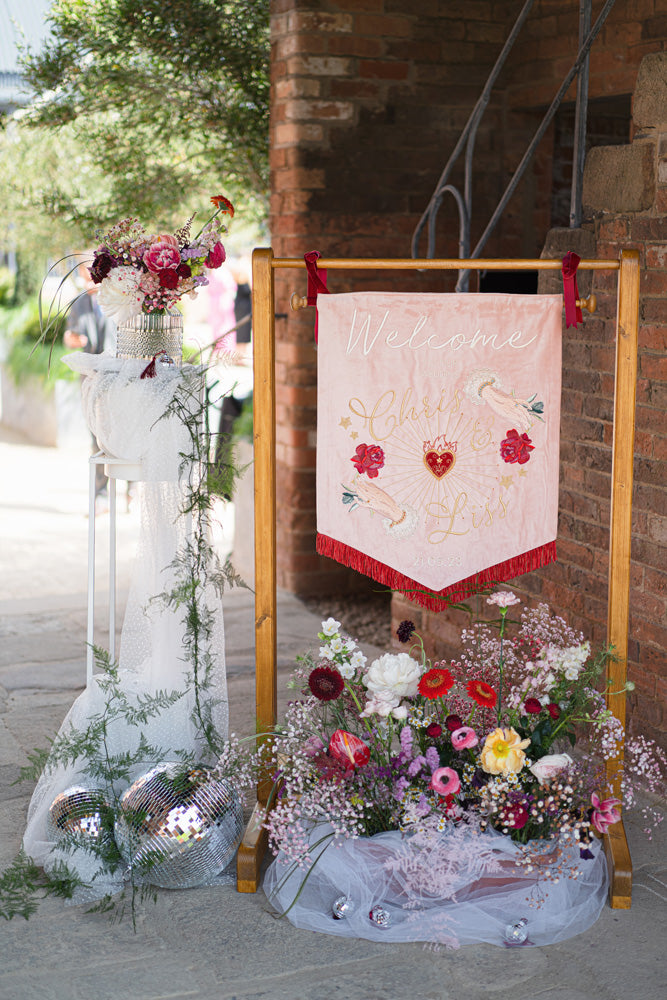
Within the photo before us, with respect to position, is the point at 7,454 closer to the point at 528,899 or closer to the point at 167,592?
the point at 167,592

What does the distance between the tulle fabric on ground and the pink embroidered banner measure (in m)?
0.61

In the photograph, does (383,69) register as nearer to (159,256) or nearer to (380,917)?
(159,256)

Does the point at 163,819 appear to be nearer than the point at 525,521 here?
Yes

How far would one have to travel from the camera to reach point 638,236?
3.32 metres

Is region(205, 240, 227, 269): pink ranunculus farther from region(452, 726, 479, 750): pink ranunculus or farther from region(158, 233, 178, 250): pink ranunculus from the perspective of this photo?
region(452, 726, 479, 750): pink ranunculus

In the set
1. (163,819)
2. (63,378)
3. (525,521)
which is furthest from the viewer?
(63,378)

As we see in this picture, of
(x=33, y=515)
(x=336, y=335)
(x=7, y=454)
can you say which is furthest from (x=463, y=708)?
(x=7, y=454)

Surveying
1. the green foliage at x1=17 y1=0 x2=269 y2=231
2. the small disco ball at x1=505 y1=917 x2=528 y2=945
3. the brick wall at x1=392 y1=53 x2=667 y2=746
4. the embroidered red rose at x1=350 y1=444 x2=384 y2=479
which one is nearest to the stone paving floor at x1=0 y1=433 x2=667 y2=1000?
the small disco ball at x1=505 y1=917 x2=528 y2=945

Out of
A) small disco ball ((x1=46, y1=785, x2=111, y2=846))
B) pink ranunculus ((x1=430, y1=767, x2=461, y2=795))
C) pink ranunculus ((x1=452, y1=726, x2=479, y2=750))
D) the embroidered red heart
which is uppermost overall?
the embroidered red heart

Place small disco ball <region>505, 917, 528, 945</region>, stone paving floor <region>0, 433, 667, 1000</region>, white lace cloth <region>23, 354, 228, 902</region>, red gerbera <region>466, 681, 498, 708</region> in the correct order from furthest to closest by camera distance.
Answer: white lace cloth <region>23, 354, 228, 902</region>, red gerbera <region>466, 681, 498, 708</region>, small disco ball <region>505, 917, 528, 945</region>, stone paving floor <region>0, 433, 667, 1000</region>

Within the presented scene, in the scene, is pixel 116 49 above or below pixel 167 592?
above

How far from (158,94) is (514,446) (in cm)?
335

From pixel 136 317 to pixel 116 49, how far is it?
2846 millimetres

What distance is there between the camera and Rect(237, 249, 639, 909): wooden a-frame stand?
2.78m
